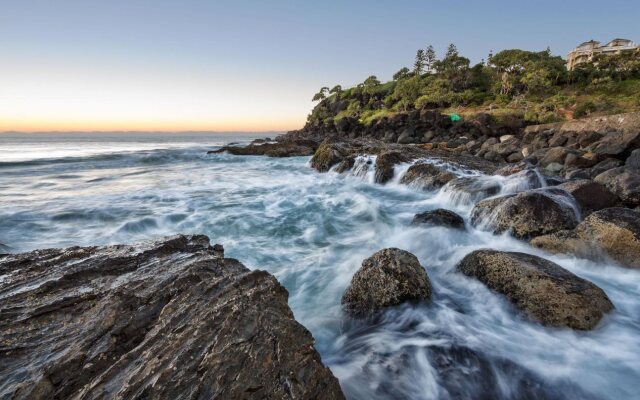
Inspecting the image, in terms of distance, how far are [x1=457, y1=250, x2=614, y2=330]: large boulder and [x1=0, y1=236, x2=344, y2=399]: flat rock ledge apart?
3.60 metres

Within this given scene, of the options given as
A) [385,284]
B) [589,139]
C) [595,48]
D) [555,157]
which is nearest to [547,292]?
[385,284]

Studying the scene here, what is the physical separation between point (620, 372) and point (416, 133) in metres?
38.3

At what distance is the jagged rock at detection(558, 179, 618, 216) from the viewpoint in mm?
7848

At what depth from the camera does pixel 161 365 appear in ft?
7.63

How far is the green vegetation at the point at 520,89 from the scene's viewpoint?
1299 inches

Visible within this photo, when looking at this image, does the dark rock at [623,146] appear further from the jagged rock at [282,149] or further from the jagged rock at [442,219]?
the jagged rock at [282,149]

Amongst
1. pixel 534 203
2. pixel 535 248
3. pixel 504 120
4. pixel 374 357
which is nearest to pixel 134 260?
pixel 374 357

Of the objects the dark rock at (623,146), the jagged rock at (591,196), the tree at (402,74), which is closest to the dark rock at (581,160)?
the dark rock at (623,146)

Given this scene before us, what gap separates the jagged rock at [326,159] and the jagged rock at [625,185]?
1445 cm

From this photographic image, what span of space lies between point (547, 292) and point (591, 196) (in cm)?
538

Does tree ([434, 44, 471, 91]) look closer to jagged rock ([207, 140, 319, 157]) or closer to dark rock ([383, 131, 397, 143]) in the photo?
dark rock ([383, 131, 397, 143])

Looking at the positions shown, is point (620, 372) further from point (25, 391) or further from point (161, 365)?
point (25, 391)

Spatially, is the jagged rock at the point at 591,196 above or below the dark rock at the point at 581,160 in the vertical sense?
below

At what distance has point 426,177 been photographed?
45.8ft
